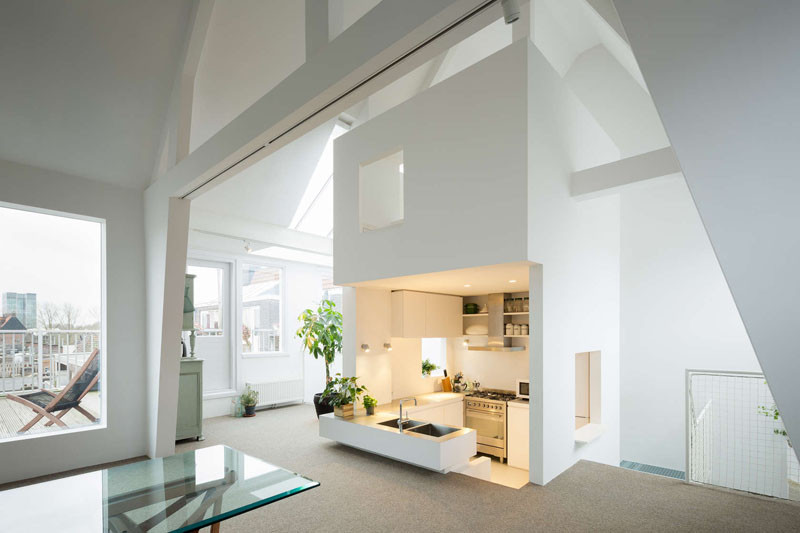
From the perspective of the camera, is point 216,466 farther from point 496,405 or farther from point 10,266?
point 496,405

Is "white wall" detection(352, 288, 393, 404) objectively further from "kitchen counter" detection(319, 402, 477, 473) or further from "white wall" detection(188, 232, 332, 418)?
"white wall" detection(188, 232, 332, 418)

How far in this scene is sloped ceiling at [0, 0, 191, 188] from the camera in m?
3.74

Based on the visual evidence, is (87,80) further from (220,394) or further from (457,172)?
(220,394)

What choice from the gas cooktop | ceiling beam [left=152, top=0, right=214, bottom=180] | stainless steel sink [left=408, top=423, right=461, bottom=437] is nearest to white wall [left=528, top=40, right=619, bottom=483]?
stainless steel sink [left=408, top=423, right=461, bottom=437]

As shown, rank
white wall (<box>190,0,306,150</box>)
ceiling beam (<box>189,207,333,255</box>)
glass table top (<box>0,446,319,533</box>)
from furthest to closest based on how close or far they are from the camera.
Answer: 1. ceiling beam (<box>189,207,333,255</box>)
2. white wall (<box>190,0,306,150</box>)
3. glass table top (<box>0,446,319,533</box>)

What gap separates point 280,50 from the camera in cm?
541

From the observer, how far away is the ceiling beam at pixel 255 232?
7125 millimetres

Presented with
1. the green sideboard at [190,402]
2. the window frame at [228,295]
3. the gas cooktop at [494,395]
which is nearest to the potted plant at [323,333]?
the window frame at [228,295]

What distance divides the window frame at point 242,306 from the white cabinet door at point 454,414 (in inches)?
164

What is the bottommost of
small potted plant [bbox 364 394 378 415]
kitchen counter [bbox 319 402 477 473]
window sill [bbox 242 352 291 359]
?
kitchen counter [bbox 319 402 477 473]

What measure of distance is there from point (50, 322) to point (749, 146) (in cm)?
619

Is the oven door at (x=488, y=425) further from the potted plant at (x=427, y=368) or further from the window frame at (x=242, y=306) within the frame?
the window frame at (x=242, y=306)

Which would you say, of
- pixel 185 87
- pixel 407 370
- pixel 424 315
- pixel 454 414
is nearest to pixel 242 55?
pixel 185 87

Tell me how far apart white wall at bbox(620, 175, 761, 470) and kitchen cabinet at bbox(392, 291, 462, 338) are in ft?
9.12
